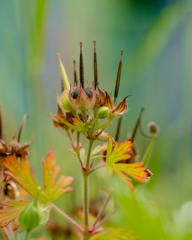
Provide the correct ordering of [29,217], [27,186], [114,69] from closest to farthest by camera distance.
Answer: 1. [29,217]
2. [27,186]
3. [114,69]

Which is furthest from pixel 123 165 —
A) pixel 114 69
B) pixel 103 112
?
pixel 114 69

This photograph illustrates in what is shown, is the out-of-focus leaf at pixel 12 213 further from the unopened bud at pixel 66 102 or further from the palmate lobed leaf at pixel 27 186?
the unopened bud at pixel 66 102

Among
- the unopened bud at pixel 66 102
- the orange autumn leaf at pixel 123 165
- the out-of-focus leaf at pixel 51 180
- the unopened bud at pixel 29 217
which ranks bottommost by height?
the out-of-focus leaf at pixel 51 180

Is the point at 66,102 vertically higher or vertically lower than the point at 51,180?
higher

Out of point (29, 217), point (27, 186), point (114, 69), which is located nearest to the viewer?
point (29, 217)

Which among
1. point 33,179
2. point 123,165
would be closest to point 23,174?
point 33,179

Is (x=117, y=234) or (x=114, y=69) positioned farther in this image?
(x=114, y=69)

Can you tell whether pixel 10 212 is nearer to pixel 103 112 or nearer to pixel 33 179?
pixel 33 179

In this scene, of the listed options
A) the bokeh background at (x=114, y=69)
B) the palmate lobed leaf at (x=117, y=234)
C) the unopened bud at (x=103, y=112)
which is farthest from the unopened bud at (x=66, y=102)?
the bokeh background at (x=114, y=69)

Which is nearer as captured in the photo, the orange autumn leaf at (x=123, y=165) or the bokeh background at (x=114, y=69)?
the orange autumn leaf at (x=123, y=165)
